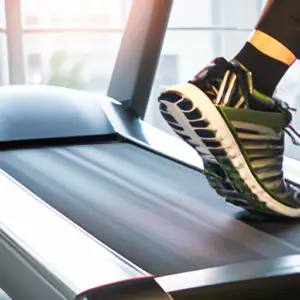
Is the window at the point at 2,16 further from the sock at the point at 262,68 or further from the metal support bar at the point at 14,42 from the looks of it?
the sock at the point at 262,68

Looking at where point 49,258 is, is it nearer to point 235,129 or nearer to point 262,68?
point 235,129

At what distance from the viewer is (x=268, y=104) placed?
1161 millimetres

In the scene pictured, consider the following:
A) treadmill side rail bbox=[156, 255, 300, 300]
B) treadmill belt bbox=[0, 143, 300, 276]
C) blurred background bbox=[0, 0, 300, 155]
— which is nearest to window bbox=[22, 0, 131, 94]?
blurred background bbox=[0, 0, 300, 155]

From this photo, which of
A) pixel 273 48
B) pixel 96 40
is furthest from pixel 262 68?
pixel 96 40

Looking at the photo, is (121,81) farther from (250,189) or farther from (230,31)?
(250,189)

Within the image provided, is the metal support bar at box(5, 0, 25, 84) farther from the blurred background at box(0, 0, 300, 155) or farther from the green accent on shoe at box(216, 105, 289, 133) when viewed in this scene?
the green accent on shoe at box(216, 105, 289, 133)

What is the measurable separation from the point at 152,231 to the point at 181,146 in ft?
3.02

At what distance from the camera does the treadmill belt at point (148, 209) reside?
108 cm

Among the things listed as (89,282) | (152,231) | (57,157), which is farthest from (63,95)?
(89,282)

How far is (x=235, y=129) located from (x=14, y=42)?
7.57ft

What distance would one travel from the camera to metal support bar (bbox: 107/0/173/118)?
2.45 meters

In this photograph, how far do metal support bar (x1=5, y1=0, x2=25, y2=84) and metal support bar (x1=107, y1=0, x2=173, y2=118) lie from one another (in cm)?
85

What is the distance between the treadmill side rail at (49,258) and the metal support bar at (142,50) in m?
1.27

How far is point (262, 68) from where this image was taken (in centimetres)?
114
